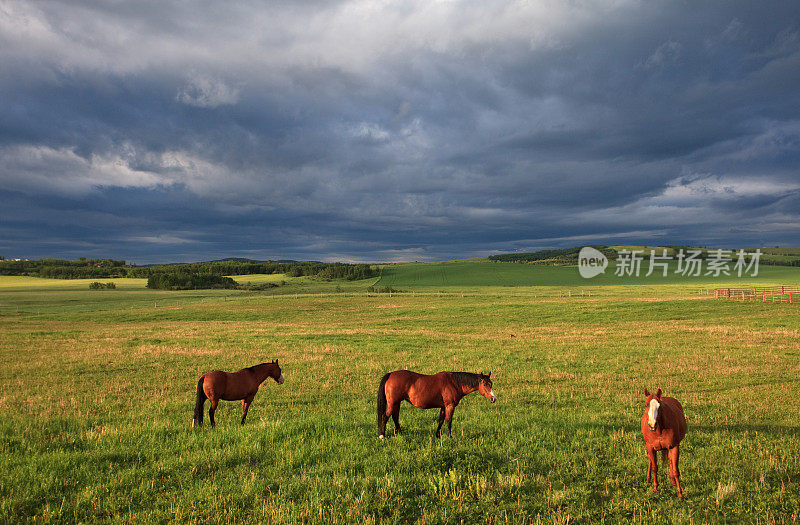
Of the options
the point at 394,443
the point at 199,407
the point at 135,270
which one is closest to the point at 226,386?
the point at 199,407

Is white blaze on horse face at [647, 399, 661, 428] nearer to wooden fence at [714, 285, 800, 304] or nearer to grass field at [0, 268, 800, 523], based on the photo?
grass field at [0, 268, 800, 523]

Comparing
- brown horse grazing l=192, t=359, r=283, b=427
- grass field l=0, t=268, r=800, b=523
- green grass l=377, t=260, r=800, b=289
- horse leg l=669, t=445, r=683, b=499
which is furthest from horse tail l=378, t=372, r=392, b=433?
green grass l=377, t=260, r=800, b=289

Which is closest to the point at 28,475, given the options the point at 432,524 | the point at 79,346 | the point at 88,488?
the point at 88,488

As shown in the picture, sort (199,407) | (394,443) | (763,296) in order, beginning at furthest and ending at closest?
(763,296) → (199,407) → (394,443)

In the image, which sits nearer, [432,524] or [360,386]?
[432,524]

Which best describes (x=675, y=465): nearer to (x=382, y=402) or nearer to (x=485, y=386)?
(x=485, y=386)

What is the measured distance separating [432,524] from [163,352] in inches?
956

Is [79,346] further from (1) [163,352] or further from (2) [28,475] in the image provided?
(2) [28,475]

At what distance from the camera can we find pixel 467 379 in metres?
7.41

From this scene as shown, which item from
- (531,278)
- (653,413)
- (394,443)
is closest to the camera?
(653,413)

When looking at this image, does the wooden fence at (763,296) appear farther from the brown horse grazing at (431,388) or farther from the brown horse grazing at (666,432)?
the brown horse grazing at (431,388)

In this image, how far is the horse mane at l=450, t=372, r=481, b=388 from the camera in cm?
732

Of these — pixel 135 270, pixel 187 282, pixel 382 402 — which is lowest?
pixel 187 282

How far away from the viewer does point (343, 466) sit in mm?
6949
